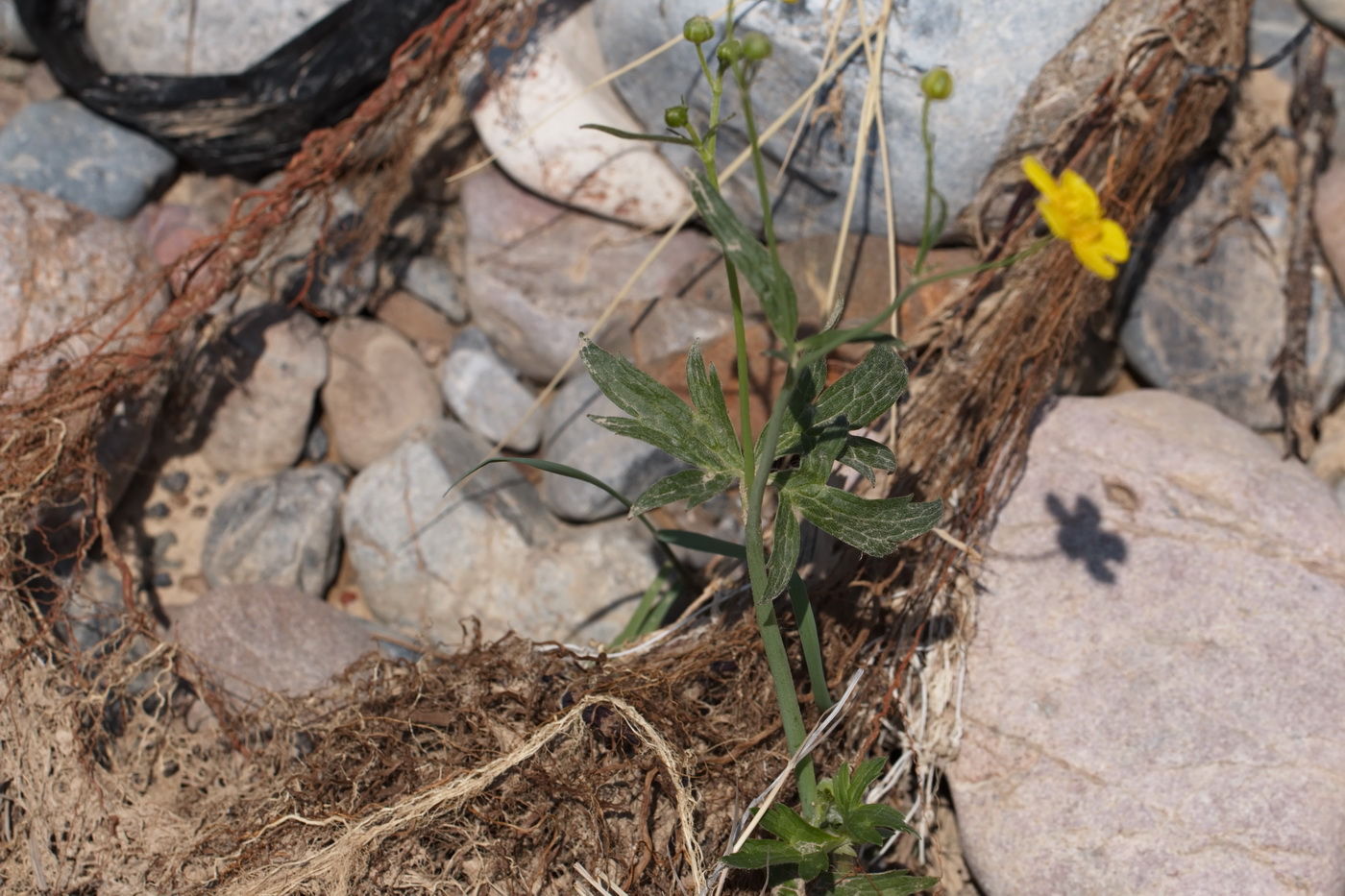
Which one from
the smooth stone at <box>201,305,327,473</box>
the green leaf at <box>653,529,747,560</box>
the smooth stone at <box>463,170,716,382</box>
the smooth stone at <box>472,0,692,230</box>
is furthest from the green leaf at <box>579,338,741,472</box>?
the smooth stone at <box>201,305,327,473</box>

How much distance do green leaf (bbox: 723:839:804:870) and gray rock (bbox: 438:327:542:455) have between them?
1731 millimetres

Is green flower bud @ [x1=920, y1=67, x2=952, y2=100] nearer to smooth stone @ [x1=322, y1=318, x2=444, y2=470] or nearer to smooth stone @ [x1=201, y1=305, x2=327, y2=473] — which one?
smooth stone @ [x1=322, y1=318, x2=444, y2=470]

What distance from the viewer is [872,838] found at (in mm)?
1629

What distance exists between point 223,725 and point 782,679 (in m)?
1.39

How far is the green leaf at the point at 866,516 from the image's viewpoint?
1.54 meters

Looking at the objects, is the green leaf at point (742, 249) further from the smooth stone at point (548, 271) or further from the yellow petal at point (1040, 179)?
the smooth stone at point (548, 271)

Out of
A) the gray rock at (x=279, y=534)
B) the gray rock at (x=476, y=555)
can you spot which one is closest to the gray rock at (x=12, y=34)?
the gray rock at (x=279, y=534)

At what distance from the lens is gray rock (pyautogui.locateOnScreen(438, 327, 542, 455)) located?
10.4ft

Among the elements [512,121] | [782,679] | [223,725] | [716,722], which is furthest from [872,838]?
[512,121]

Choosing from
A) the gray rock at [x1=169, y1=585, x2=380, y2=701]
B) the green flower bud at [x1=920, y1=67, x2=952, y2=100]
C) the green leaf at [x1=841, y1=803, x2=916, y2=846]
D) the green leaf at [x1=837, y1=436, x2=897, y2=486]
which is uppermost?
the green flower bud at [x1=920, y1=67, x2=952, y2=100]

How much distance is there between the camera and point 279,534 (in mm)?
2910

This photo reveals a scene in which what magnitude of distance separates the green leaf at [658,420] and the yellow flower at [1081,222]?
22.5 inches

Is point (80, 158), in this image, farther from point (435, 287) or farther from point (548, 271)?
point (548, 271)

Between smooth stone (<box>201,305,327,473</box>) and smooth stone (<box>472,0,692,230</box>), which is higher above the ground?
smooth stone (<box>472,0,692,230</box>)
